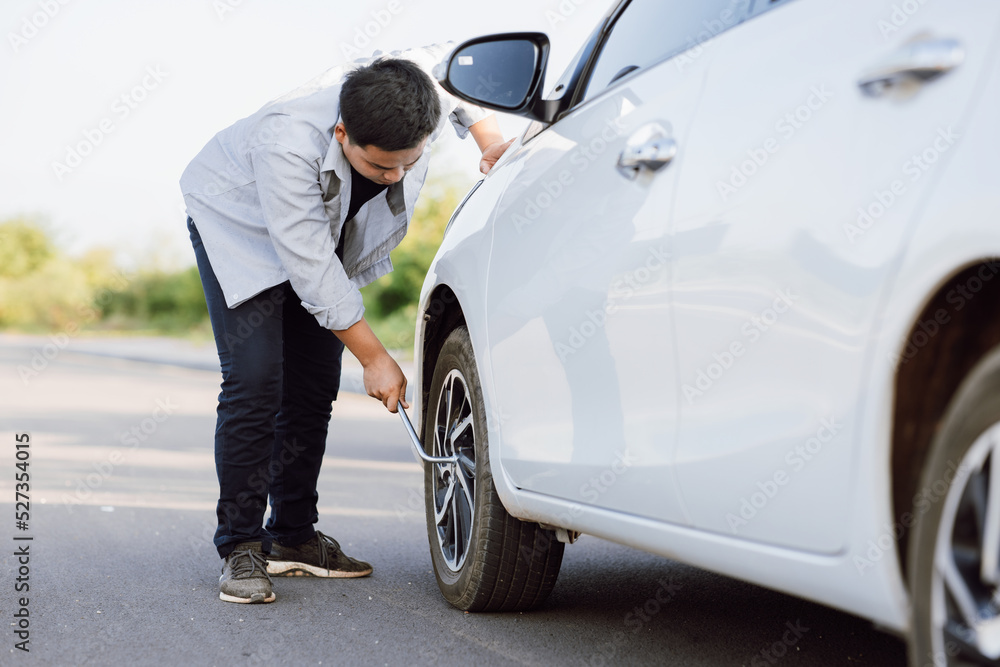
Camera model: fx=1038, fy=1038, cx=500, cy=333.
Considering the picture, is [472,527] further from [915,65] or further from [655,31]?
[915,65]

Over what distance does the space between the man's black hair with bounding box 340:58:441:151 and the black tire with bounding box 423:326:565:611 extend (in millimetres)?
620

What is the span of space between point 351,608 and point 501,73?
5.46ft

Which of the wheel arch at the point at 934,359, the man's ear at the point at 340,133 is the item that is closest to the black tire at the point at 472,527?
the man's ear at the point at 340,133

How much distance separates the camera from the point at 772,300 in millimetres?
1664

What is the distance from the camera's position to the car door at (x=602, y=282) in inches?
79.4

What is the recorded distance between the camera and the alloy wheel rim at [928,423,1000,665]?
1.28 meters

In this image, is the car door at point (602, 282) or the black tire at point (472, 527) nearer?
the car door at point (602, 282)

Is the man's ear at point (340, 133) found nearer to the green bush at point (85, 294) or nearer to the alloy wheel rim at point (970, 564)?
the alloy wheel rim at point (970, 564)

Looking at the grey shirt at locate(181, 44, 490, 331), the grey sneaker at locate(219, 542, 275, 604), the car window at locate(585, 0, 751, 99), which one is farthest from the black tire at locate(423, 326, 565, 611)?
the car window at locate(585, 0, 751, 99)

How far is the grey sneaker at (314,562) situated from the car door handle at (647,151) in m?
2.07

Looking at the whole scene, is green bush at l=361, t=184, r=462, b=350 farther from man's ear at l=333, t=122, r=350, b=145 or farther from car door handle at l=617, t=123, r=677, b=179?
car door handle at l=617, t=123, r=677, b=179

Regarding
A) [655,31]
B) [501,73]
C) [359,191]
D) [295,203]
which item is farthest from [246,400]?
[655,31]

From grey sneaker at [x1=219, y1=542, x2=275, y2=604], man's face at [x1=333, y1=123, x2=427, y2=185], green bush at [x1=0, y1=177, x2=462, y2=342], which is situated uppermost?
man's face at [x1=333, y1=123, x2=427, y2=185]

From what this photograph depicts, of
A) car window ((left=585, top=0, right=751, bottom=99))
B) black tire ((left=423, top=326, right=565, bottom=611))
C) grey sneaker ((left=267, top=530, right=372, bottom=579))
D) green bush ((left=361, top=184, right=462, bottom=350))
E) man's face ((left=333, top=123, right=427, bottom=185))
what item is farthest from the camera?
green bush ((left=361, top=184, right=462, bottom=350))
